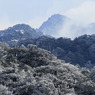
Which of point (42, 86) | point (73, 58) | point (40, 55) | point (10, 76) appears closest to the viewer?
point (42, 86)

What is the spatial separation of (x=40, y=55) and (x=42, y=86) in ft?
56.2

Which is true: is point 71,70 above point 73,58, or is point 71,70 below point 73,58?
below

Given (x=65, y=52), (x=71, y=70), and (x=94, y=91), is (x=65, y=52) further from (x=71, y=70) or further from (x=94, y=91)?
(x=94, y=91)

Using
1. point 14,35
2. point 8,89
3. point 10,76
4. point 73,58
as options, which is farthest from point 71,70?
point 14,35

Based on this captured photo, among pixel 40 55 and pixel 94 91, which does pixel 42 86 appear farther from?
pixel 40 55

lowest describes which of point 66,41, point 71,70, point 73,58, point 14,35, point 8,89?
point 8,89

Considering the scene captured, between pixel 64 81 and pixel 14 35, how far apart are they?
15564 cm

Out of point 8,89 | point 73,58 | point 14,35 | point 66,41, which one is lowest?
point 8,89

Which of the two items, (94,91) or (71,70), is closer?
(94,91)

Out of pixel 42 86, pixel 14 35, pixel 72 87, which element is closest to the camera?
pixel 42 86

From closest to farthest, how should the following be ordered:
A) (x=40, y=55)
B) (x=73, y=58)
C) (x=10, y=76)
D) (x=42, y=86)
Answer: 1. (x=42, y=86)
2. (x=10, y=76)
3. (x=40, y=55)
4. (x=73, y=58)

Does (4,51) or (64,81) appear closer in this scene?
(64,81)

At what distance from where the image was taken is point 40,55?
42.2 m

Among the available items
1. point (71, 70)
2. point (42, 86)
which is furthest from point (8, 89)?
point (71, 70)
